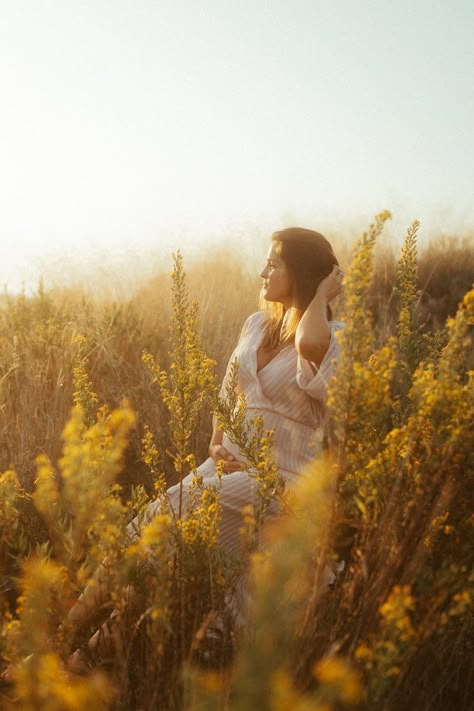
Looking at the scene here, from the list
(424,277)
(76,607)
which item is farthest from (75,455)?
(424,277)

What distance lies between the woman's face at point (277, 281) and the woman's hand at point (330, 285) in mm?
194

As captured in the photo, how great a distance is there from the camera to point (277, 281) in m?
3.21

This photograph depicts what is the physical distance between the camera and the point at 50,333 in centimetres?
451

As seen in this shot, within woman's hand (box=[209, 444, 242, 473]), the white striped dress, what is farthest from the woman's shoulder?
woman's hand (box=[209, 444, 242, 473])

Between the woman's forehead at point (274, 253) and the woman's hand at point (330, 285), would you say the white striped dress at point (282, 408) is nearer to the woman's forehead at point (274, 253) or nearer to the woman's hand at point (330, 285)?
the woman's hand at point (330, 285)

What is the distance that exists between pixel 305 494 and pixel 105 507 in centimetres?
60

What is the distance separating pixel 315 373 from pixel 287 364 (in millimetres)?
174

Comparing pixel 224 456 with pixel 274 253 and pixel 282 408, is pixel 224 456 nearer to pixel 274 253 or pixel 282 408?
pixel 282 408

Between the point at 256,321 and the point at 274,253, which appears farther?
the point at 256,321

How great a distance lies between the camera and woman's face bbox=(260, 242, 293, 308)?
321 centimetres

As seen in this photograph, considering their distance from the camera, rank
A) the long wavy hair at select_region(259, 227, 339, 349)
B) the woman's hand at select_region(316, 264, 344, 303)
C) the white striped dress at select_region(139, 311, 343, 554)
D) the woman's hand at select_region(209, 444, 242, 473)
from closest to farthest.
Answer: the white striped dress at select_region(139, 311, 343, 554), the woman's hand at select_region(209, 444, 242, 473), the woman's hand at select_region(316, 264, 344, 303), the long wavy hair at select_region(259, 227, 339, 349)

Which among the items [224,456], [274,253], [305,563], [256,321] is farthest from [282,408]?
[305,563]

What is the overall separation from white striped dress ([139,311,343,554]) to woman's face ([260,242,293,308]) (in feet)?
0.79

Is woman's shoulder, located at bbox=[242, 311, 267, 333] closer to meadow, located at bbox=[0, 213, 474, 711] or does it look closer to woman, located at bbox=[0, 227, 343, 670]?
woman, located at bbox=[0, 227, 343, 670]
